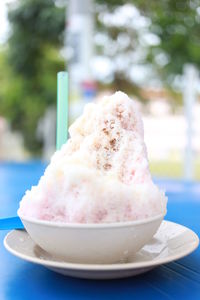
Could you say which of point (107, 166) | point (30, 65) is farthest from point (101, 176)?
point (30, 65)

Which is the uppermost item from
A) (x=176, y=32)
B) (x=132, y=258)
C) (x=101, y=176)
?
(x=176, y=32)

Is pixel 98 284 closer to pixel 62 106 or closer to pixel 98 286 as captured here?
pixel 98 286

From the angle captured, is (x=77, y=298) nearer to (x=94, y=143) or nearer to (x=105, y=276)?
(x=105, y=276)

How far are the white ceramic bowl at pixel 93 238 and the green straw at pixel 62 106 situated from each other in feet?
0.62

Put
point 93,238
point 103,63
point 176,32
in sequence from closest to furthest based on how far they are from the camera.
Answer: point 93,238 → point 176,32 → point 103,63

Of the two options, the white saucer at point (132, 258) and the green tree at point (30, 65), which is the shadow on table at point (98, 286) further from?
the green tree at point (30, 65)

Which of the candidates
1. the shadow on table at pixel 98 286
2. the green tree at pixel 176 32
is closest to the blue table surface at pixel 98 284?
the shadow on table at pixel 98 286

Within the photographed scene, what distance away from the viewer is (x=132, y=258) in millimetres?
565

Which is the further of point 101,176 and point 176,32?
point 176,32

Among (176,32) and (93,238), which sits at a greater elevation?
(176,32)

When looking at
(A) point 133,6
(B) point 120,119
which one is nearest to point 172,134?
(A) point 133,6

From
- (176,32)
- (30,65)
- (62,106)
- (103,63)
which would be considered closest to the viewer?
(62,106)

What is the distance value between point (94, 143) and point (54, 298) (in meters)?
0.21

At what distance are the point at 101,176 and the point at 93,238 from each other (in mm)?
80
